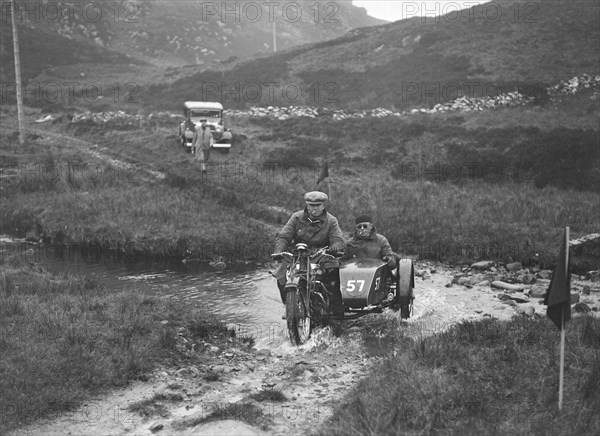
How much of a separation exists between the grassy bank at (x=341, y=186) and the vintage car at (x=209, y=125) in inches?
27.6

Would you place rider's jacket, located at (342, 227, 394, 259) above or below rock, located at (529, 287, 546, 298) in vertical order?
above

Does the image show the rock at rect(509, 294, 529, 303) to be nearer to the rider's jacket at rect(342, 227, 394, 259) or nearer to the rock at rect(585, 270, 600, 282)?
the rock at rect(585, 270, 600, 282)

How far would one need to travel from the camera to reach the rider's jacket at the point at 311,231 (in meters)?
9.98

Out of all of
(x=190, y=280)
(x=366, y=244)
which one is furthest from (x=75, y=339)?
(x=190, y=280)

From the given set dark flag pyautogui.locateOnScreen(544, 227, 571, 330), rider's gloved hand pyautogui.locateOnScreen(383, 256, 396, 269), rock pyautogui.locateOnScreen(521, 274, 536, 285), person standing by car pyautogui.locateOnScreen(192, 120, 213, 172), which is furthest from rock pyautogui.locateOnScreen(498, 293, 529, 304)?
person standing by car pyautogui.locateOnScreen(192, 120, 213, 172)

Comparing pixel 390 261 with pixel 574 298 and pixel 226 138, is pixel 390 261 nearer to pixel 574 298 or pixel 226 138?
pixel 574 298

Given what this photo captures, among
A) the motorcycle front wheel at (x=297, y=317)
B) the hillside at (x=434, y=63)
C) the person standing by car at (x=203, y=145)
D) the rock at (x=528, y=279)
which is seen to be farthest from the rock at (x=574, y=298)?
the hillside at (x=434, y=63)

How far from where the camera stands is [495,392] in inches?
248

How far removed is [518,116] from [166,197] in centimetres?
1860

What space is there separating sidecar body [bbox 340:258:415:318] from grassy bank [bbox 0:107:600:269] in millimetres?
4869

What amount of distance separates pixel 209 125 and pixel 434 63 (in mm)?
19213

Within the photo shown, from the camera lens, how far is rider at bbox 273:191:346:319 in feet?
31.4

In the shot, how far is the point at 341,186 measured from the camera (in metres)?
21.5

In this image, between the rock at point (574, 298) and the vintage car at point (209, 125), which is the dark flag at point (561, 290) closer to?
the rock at point (574, 298)
